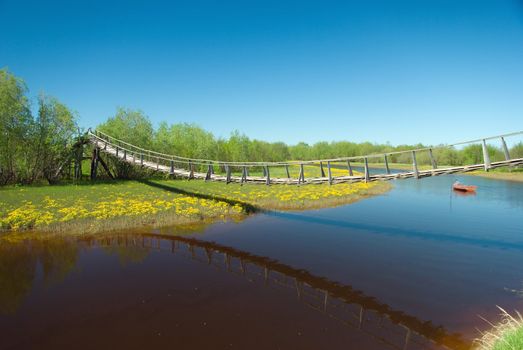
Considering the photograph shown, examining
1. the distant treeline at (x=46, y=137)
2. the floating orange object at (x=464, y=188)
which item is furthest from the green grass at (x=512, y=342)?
the distant treeline at (x=46, y=137)

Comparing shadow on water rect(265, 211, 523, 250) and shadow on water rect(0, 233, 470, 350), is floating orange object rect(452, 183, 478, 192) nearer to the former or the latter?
shadow on water rect(265, 211, 523, 250)

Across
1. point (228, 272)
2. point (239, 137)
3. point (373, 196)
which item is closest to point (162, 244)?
point (228, 272)

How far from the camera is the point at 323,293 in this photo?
11.0m

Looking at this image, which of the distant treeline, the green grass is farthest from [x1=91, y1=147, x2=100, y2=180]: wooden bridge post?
the green grass

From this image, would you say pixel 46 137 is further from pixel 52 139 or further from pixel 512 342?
pixel 512 342

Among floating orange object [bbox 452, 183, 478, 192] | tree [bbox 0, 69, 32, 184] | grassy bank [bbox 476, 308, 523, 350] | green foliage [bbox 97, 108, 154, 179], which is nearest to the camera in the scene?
grassy bank [bbox 476, 308, 523, 350]

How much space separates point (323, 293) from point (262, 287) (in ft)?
7.63

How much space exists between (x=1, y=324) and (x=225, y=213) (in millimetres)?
16222

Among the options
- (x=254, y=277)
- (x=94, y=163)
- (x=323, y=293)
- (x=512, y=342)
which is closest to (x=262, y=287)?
(x=254, y=277)

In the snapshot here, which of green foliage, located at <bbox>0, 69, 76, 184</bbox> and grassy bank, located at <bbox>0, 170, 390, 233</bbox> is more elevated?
green foliage, located at <bbox>0, 69, 76, 184</bbox>

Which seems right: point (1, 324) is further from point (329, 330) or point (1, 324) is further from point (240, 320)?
point (329, 330)

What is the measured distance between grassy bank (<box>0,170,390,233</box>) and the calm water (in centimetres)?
236

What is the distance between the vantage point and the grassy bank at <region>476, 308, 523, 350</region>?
659 centimetres

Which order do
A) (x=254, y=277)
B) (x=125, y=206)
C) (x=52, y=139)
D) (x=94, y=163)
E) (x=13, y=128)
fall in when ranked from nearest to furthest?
(x=254, y=277)
(x=125, y=206)
(x=13, y=128)
(x=52, y=139)
(x=94, y=163)
